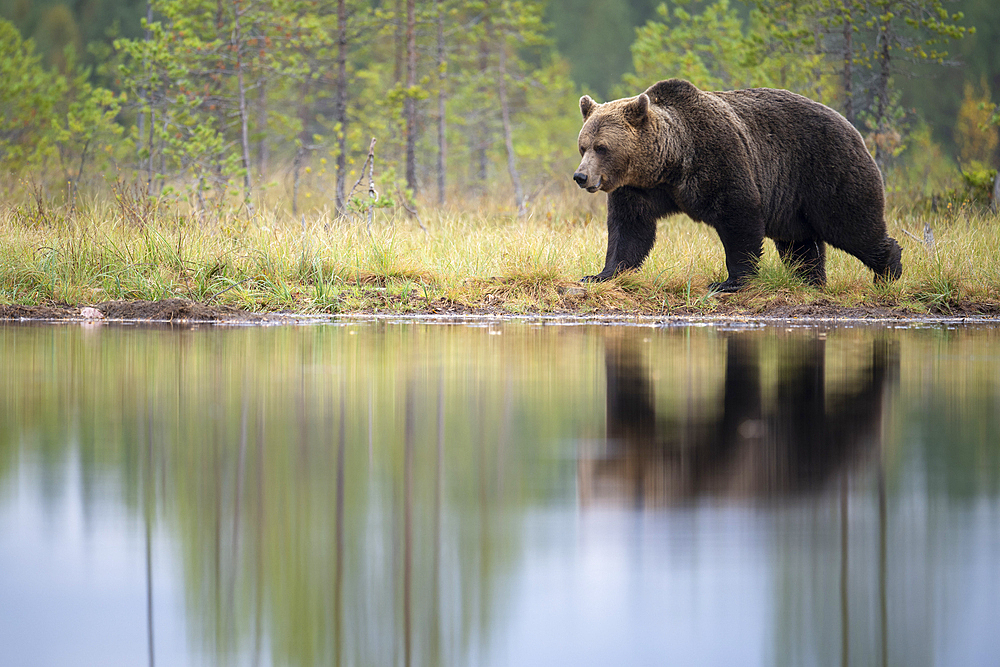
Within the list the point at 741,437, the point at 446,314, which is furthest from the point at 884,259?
the point at 741,437

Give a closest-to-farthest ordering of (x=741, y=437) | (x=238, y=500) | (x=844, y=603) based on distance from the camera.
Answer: (x=844, y=603)
(x=238, y=500)
(x=741, y=437)

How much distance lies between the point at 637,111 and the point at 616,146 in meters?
0.51

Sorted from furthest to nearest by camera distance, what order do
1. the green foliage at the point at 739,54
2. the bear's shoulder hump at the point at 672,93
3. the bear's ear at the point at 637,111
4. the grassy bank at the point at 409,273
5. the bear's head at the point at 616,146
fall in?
1. the green foliage at the point at 739,54
2. the bear's shoulder hump at the point at 672,93
3. the grassy bank at the point at 409,273
4. the bear's ear at the point at 637,111
5. the bear's head at the point at 616,146

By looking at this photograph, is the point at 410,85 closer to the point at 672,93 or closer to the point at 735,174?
the point at 672,93

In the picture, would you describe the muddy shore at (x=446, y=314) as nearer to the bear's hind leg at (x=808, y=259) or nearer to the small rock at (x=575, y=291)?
the small rock at (x=575, y=291)

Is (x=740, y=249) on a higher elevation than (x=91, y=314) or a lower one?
higher

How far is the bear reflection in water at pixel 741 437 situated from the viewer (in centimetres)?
378

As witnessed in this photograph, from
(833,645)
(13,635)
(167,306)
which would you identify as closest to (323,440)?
(13,635)

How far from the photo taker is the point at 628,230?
34.4ft

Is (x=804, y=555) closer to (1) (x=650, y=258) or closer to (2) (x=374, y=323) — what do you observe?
(2) (x=374, y=323)

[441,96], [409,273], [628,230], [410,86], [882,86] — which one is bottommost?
[409,273]

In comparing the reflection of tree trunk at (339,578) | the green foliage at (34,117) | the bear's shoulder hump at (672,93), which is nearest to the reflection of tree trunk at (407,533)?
the reflection of tree trunk at (339,578)

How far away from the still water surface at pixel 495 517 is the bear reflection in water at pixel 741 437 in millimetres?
18

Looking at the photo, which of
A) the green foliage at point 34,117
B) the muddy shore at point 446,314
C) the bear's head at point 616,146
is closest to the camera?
the muddy shore at point 446,314
